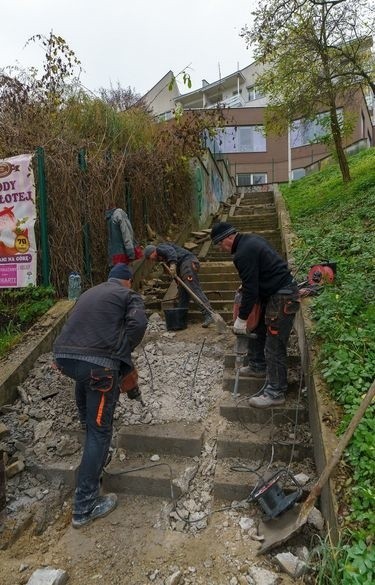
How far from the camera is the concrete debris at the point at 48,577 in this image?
2502 mm

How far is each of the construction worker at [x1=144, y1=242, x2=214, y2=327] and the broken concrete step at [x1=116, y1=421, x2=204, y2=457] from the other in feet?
7.90

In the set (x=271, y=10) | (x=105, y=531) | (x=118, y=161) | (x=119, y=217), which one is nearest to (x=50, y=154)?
(x=119, y=217)

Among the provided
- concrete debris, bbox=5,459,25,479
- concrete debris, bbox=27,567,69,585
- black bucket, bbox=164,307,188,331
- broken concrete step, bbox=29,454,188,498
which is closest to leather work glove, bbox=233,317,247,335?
broken concrete step, bbox=29,454,188,498

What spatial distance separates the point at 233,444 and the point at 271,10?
10.2m

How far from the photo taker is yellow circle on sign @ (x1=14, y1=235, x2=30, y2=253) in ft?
18.4

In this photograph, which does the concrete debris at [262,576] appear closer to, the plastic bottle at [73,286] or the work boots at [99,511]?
the work boots at [99,511]

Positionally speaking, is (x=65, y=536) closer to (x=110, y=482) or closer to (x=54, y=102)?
(x=110, y=482)

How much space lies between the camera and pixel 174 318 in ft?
19.7

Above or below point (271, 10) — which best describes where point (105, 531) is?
below

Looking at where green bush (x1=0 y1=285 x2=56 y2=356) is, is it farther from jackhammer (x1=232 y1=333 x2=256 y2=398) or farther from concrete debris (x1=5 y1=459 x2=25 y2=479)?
jackhammer (x1=232 y1=333 x2=256 y2=398)

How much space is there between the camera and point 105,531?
3027mm

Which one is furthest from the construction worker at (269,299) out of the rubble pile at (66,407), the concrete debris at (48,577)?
the concrete debris at (48,577)

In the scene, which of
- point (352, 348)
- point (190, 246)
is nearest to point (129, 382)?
point (352, 348)

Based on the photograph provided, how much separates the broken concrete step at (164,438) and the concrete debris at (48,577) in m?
1.27
